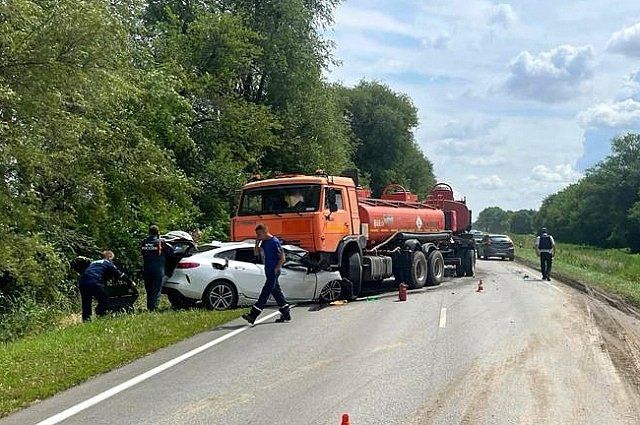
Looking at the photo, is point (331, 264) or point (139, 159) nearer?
point (331, 264)

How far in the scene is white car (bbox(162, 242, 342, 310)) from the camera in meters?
15.3

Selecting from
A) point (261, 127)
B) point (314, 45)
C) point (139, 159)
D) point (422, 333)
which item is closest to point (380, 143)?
point (314, 45)

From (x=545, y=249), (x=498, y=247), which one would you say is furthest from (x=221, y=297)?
(x=498, y=247)

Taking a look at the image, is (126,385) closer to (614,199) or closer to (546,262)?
(546,262)

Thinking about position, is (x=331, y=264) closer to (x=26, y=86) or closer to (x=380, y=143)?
(x=26, y=86)

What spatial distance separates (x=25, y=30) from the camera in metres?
13.8

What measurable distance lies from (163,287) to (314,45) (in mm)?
23648

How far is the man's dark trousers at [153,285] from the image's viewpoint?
15328 mm

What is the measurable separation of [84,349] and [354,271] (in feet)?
28.6

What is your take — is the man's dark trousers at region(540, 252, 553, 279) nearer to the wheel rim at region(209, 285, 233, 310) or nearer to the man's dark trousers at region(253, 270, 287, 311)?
the wheel rim at region(209, 285, 233, 310)

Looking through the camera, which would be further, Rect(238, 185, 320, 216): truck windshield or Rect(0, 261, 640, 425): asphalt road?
Rect(238, 185, 320, 216): truck windshield

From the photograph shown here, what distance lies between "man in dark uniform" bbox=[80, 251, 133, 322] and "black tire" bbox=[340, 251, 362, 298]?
5444 millimetres

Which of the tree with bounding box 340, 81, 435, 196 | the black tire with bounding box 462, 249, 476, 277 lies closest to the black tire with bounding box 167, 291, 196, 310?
the black tire with bounding box 462, 249, 476, 277

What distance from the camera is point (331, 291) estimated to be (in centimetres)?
1739
